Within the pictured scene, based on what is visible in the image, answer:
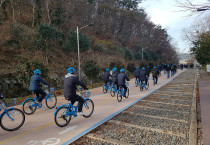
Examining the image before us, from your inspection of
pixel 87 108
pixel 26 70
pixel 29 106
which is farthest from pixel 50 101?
pixel 26 70

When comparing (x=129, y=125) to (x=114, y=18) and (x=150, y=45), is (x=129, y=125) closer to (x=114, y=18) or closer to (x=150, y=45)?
(x=114, y=18)

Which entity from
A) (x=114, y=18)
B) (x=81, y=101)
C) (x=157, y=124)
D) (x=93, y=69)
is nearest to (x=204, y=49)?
(x=93, y=69)

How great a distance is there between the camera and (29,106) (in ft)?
21.5

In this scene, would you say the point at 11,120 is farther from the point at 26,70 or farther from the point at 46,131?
the point at 26,70

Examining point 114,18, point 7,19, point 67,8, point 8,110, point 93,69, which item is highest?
point 114,18

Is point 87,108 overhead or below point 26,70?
below

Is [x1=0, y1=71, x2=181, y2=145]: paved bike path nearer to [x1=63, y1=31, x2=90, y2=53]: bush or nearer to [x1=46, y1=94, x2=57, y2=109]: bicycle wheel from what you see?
[x1=46, y1=94, x2=57, y2=109]: bicycle wheel

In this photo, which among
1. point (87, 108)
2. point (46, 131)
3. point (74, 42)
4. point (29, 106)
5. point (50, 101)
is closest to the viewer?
point (46, 131)

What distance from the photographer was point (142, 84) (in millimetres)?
12445

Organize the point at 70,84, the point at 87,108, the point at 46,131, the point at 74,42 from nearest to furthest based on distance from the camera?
the point at 46,131, the point at 70,84, the point at 87,108, the point at 74,42

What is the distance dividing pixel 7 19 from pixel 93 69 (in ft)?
48.2

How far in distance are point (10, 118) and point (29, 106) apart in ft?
5.55

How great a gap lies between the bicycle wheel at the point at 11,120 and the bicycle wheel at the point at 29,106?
56.6 inches

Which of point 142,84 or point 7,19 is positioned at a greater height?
point 7,19
